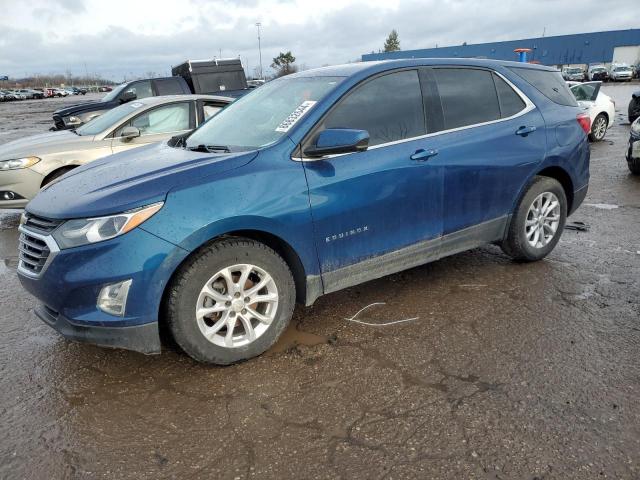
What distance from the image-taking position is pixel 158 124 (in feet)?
23.5

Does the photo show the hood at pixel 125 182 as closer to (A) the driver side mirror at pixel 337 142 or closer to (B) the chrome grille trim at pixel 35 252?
(B) the chrome grille trim at pixel 35 252

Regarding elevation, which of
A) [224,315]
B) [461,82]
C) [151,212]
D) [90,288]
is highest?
[461,82]

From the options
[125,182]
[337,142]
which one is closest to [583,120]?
[337,142]

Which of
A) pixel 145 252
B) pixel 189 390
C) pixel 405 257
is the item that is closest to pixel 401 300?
pixel 405 257

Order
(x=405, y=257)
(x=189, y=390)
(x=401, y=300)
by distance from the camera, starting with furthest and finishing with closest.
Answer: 1. (x=401, y=300)
2. (x=405, y=257)
3. (x=189, y=390)

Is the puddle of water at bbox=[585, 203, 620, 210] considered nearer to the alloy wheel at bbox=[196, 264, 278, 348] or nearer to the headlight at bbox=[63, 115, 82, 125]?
the alloy wheel at bbox=[196, 264, 278, 348]

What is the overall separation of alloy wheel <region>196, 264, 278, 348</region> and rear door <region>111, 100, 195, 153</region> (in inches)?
168

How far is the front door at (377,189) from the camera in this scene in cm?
330

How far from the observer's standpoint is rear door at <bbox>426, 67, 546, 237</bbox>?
3.88m

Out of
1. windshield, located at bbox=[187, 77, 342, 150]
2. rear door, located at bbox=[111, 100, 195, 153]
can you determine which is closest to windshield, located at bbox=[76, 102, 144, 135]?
rear door, located at bbox=[111, 100, 195, 153]

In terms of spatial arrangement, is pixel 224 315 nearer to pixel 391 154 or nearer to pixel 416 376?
pixel 416 376

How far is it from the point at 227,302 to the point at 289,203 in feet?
2.33

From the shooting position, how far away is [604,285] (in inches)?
165

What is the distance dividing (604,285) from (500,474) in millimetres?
2598
